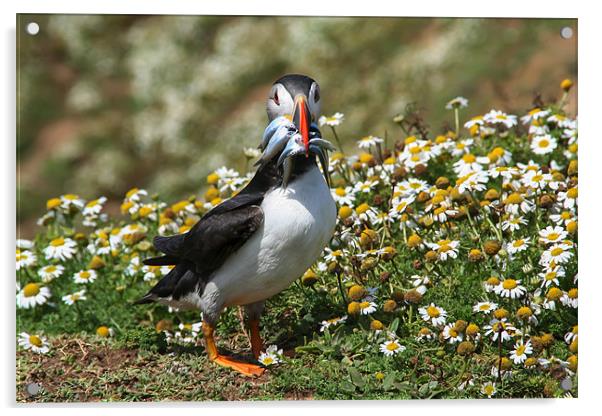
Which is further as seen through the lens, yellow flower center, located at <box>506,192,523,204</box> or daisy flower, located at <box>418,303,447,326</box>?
yellow flower center, located at <box>506,192,523,204</box>

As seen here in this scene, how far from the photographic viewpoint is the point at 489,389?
4.05 m

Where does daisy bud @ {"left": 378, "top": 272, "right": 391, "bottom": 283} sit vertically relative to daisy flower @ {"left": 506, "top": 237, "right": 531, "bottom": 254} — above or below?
below

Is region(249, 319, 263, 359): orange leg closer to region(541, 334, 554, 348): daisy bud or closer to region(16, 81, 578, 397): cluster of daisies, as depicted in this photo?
region(16, 81, 578, 397): cluster of daisies

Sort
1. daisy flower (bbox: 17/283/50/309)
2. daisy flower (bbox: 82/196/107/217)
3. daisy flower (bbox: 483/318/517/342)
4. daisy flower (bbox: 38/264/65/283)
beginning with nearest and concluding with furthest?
daisy flower (bbox: 483/318/517/342) → daisy flower (bbox: 17/283/50/309) → daisy flower (bbox: 38/264/65/283) → daisy flower (bbox: 82/196/107/217)

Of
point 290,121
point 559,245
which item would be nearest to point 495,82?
point 559,245

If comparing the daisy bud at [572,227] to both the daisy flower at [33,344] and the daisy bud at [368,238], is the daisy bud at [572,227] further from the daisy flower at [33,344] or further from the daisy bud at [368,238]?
the daisy flower at [33,344]

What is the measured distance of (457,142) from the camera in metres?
5.14

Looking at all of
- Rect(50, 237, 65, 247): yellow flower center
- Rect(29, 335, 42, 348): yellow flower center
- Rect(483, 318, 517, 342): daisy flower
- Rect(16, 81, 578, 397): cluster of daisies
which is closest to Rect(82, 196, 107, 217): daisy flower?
Rect(16, 81, 578, 397): cluster of daisies

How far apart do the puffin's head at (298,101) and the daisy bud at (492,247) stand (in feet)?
2.97

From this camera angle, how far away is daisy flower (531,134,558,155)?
Answer: 5008 millimetres

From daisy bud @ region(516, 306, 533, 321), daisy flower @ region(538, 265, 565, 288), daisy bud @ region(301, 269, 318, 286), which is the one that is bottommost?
daisy bud @ region(516, 306, 533, 321)

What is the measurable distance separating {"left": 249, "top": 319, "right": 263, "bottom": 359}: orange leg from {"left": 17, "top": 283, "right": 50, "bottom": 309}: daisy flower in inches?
41.2

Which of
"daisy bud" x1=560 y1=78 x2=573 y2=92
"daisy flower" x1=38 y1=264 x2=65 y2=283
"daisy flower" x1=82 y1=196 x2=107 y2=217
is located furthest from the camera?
"daisy flower" x1=82 y1=196 x2=107 y2=217

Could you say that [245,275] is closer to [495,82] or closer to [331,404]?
[331,404]
